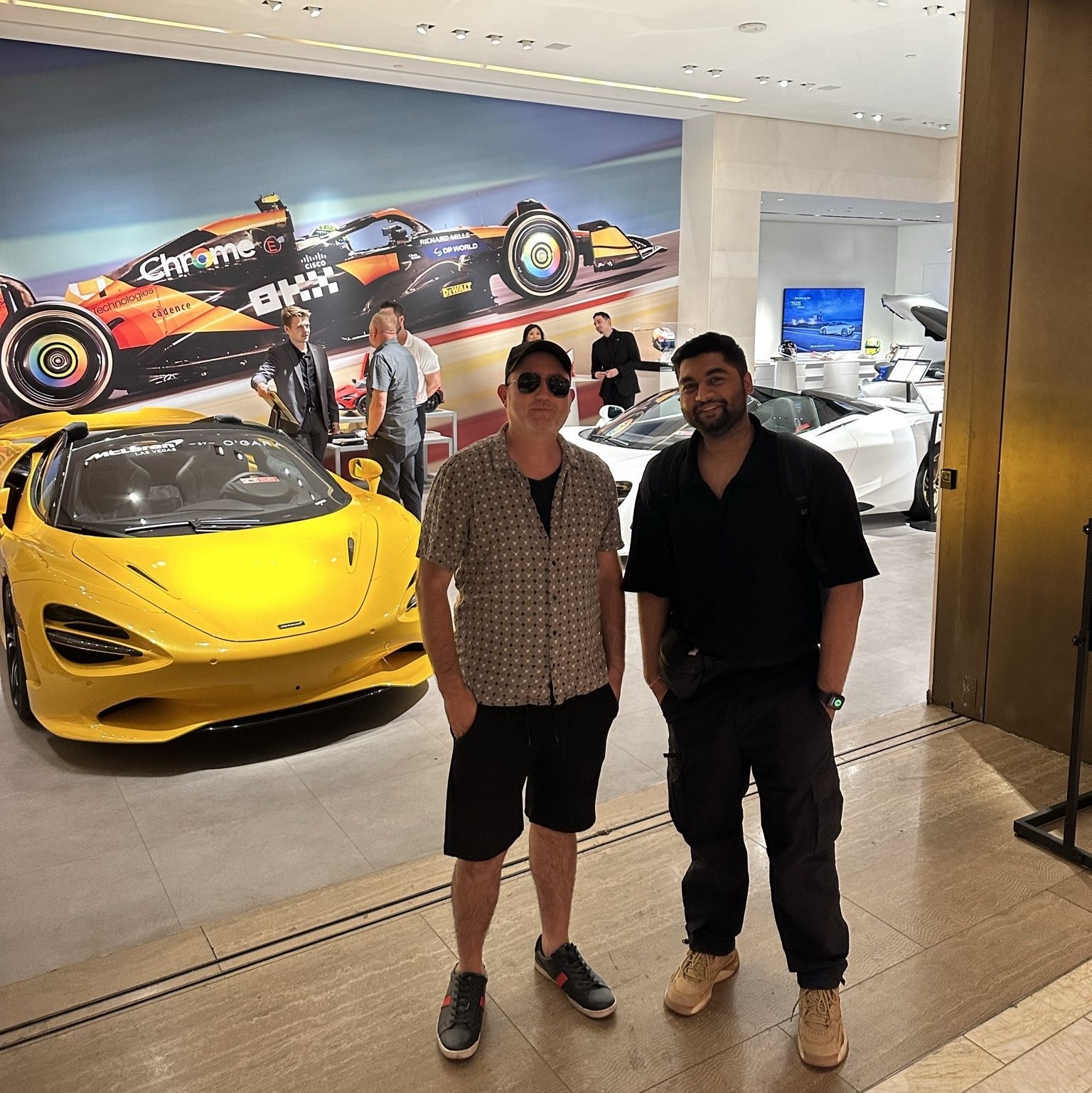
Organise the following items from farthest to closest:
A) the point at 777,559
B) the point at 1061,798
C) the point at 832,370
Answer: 1. the point at 832,370
2. the point at 1061,798
3. the point at 777,559

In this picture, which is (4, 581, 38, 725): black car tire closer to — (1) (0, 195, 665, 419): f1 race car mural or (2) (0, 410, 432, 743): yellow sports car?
(2) (0, 410, 432, 743): yellow sports car

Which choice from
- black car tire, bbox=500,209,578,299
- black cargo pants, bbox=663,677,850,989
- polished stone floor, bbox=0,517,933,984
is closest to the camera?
black cargo pants, bbox=663,677,850,989

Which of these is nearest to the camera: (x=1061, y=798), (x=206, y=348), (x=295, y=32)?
(x=1061, y=798)

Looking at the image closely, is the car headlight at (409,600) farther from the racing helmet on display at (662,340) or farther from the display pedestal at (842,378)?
the display pedestal at (842,378)

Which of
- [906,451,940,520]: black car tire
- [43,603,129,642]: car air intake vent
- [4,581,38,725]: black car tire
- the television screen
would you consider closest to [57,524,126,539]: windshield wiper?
[4,581,38,725]: black car tire

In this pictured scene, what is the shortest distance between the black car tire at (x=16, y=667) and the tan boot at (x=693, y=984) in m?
2.89

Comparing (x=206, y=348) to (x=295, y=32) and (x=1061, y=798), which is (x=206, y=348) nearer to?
(x=295, y=32)

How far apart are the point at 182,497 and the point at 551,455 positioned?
2950 mm

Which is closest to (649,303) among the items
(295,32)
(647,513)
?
(295,32)

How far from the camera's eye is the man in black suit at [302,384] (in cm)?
746

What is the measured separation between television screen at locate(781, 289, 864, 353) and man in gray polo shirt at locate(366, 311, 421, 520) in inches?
561

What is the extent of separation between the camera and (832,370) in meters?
16.0

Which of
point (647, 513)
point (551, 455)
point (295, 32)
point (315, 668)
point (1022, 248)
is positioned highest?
point (295, 32)

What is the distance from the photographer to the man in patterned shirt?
2172 mm
